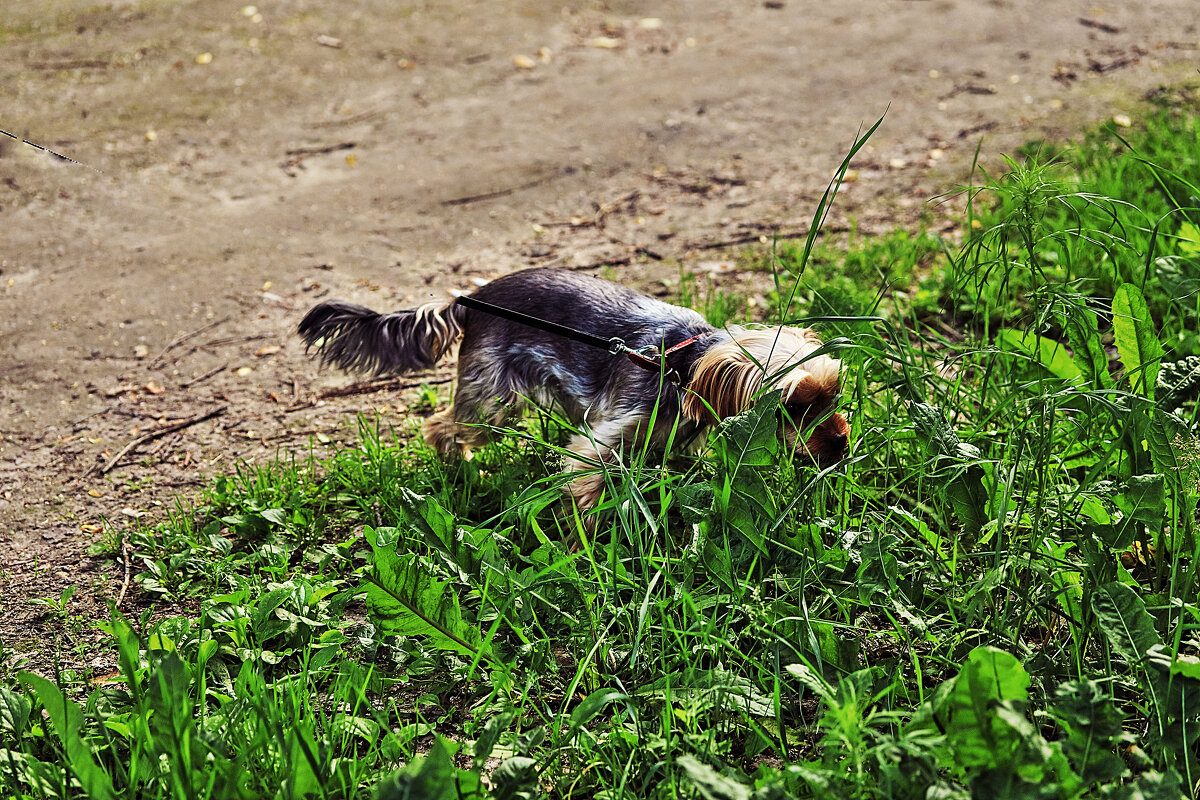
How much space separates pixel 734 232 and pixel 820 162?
1.17 metres

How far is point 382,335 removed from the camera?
3930 mm

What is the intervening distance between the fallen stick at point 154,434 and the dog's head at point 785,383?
7.73ft

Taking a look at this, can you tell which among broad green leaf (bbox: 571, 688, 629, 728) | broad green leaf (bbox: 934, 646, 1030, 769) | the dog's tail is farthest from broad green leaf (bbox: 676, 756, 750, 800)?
the dog's tail

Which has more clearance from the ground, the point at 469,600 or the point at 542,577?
the point at 542,577

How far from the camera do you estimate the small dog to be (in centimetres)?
338

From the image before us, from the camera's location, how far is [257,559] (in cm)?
351

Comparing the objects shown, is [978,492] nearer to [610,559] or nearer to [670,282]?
[610,559]

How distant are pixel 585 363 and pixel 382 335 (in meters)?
0.84

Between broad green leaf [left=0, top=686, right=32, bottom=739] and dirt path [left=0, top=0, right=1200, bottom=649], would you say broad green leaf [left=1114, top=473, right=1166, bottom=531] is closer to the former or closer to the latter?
broad green leaf [left=0, top=686, right=32, bottom=739]

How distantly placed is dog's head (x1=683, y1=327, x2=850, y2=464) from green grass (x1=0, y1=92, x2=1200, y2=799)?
112mm

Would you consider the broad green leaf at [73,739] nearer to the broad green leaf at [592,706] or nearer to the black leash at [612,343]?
the broad green leaf at [592,706]

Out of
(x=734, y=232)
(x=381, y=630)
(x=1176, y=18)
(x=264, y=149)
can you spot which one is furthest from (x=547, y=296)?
(x=1176, y=18)

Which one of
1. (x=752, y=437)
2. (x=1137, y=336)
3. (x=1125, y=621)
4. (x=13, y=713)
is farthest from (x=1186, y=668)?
(x=13, y=713)

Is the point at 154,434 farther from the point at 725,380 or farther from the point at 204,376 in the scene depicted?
the point at 725,380
